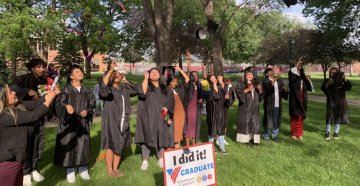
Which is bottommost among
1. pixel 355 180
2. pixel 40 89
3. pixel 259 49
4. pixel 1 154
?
pixel 355 180

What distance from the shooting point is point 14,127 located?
407 centimetres

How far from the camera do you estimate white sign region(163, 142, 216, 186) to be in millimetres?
4383

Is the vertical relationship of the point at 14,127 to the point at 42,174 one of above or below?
above

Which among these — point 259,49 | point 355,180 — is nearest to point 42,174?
point 355,180

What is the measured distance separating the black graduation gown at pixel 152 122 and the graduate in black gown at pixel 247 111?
237 centimetres

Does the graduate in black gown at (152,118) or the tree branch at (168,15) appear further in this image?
the tree branch at (168,15)

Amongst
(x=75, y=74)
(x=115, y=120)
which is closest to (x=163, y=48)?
(x=115, y=120)

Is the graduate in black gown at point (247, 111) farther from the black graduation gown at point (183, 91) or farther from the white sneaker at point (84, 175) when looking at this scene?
the white sneaker at point (84, 175)

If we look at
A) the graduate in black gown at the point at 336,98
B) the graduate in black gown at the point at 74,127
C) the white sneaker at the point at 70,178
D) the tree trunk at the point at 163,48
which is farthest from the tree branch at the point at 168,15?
the graduate in black gown at the point at 336,98

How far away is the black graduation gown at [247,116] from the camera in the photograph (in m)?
8.35

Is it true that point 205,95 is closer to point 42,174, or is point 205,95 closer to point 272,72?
point 272,72

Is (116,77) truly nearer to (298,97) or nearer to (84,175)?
(84,175)

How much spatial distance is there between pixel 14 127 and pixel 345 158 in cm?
648

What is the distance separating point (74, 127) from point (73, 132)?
84 mm
